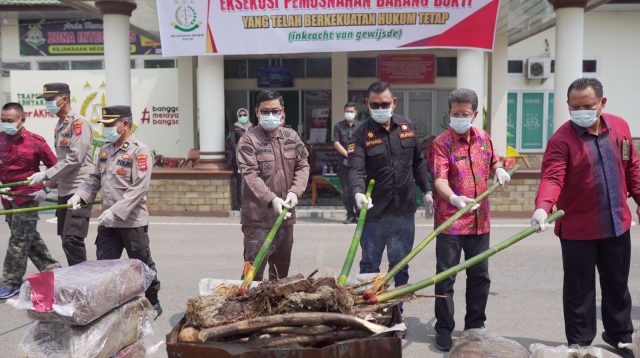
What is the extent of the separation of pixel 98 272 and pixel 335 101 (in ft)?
41.6

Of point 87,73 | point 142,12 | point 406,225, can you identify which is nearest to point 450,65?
point 142,12

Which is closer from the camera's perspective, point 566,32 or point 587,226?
point 587,226

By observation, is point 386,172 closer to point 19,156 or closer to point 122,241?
point 122,241

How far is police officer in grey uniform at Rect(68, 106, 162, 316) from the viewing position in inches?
205

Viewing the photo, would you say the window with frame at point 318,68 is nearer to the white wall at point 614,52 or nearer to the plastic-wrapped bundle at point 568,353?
the white wall at point 614,52

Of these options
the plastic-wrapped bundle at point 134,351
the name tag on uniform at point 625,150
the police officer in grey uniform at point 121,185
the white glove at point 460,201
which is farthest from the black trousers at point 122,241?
the name tag on uniform at point 625,150

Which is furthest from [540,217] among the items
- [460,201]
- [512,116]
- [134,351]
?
[512,116]

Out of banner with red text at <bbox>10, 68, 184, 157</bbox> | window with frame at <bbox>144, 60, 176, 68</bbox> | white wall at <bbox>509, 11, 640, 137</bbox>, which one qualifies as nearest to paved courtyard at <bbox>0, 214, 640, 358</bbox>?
banner with red text at <bbox>10, 68, 184, 157</bbox>

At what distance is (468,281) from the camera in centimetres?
480

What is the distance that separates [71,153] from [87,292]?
2803 mm

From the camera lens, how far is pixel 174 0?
36.4ft

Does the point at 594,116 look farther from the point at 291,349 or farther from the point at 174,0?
the point at 174,0

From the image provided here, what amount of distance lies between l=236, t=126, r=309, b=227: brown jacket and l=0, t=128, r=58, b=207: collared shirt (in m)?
2.49

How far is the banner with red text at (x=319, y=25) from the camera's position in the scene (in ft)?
35.5
